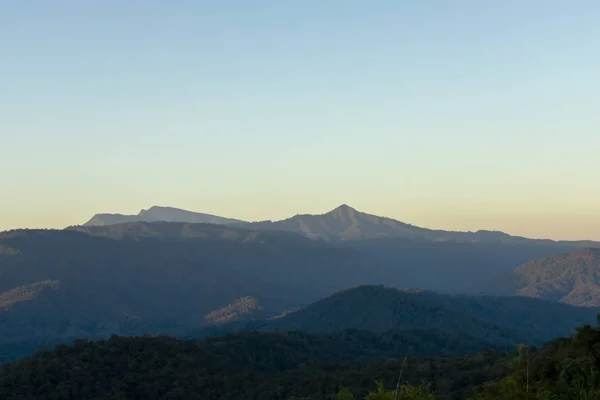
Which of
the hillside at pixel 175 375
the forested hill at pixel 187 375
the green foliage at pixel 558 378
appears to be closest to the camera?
the green foliage at pixel 558 378

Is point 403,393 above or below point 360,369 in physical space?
above

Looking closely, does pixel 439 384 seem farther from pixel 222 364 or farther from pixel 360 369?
pixel 222 364

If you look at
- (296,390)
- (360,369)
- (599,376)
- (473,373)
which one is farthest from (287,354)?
(599,376)

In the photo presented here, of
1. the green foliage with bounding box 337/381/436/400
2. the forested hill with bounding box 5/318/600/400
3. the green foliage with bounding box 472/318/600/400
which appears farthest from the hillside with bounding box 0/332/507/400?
the green foliage with bounding box 337/381/436/400

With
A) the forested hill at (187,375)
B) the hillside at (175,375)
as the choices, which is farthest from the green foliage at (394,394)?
the hillside at (175,375)

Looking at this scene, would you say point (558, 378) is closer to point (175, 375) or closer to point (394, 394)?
point (394, 394)

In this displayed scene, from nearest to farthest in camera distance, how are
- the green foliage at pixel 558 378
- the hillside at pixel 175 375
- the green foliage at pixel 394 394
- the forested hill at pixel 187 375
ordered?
the green foliage at pixel 394 394 < the green foliage at pixel 558 378 < the forested hill at pixel 187 375 < the hillside at pixel 175 375

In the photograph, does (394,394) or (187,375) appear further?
(187,375)

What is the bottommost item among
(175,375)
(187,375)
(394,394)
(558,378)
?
(187,375)

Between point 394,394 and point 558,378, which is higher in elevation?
point 394,394

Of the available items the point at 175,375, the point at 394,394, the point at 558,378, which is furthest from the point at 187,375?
the point at 394,394

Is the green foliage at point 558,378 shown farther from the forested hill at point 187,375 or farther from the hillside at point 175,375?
the hillside at point 175,375
